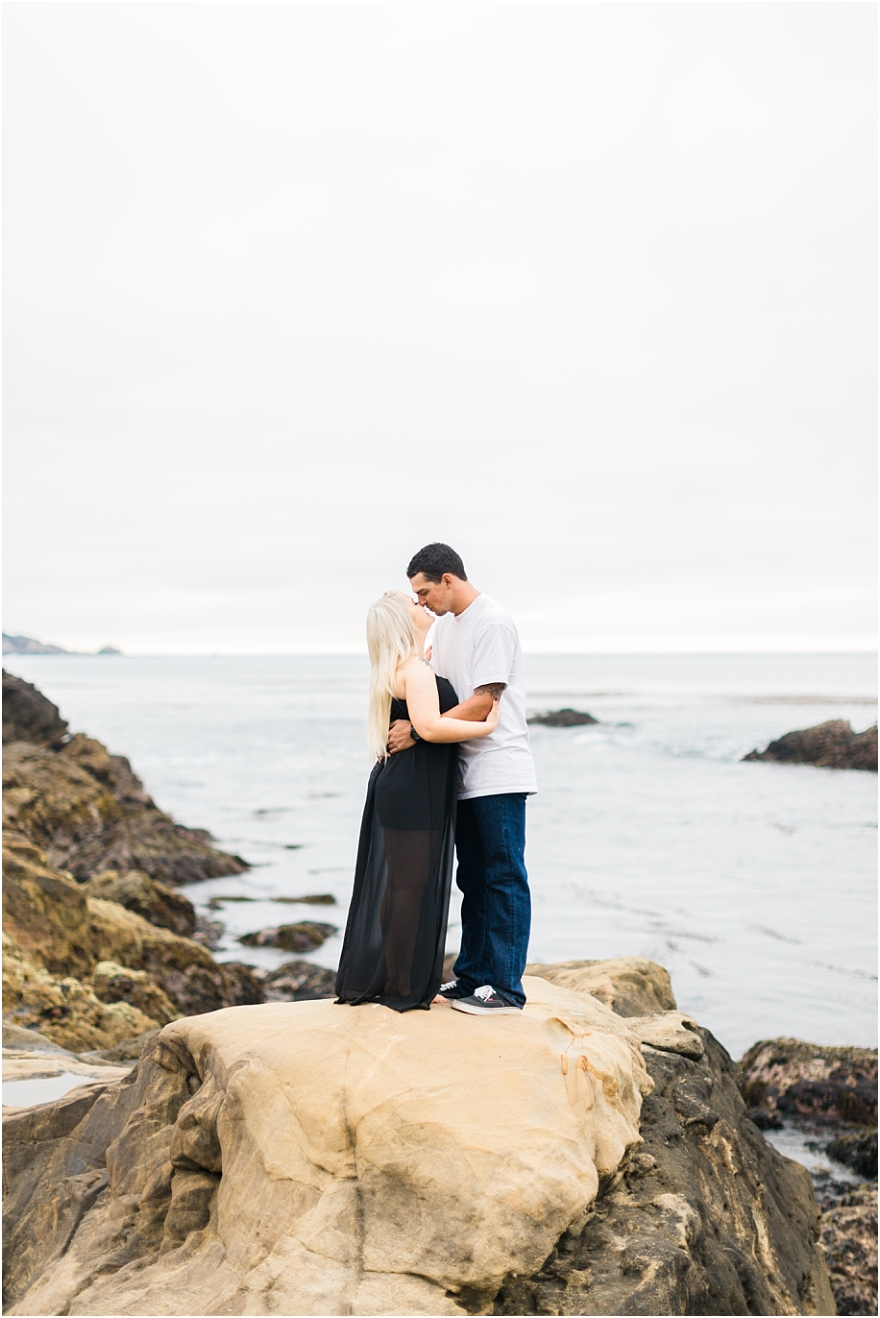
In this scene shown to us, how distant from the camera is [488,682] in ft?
14.8

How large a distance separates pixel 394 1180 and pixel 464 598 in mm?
2549

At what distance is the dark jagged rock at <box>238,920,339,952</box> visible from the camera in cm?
1250

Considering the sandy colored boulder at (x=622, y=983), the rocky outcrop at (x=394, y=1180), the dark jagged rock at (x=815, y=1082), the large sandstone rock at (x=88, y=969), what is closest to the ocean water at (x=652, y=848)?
the dark jagged rock at (x=815, y=1082)

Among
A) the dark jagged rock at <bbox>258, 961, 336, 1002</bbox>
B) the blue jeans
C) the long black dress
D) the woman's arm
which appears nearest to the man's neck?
the woman's arm

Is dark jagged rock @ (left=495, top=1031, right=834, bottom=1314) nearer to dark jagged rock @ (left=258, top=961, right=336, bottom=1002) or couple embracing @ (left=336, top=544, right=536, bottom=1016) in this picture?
couple embracing @ (left=336, top=544, right=536, bottom=1016)

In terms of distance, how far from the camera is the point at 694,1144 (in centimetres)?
452

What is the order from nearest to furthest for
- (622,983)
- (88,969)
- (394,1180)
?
(394,1180), (622,983), (88,969)

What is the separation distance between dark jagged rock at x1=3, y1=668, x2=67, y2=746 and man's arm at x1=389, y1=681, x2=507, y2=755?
1503 cm

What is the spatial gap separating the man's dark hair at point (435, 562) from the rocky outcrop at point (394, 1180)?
6.74 feet

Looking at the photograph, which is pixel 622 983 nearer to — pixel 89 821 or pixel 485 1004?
pixel 485 1004

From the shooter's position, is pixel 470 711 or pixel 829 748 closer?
pixel 470 711

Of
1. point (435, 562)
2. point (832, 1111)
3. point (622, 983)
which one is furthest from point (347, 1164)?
point (832, 1111)

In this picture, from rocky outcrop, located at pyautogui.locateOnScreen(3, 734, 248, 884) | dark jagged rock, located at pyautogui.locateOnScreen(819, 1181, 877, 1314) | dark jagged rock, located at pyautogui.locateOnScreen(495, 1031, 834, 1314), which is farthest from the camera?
rocky outcrop, located at pyautogui.locateOnScreen(3, 734, 248, 884)

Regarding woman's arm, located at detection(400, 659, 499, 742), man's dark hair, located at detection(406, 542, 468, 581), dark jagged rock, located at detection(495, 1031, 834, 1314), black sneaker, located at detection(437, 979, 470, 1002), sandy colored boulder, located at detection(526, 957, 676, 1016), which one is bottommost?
dark jagged rock, located at detection(495, 1031, 834, 1314)
